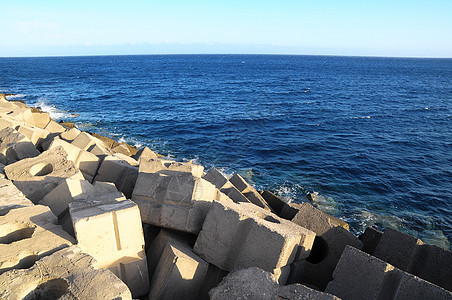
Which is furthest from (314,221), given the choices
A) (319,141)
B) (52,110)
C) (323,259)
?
(52,110)

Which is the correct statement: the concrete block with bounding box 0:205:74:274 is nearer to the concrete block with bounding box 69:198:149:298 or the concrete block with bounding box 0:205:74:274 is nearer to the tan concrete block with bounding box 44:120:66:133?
the concrete block with bounding box 69:198:149:298

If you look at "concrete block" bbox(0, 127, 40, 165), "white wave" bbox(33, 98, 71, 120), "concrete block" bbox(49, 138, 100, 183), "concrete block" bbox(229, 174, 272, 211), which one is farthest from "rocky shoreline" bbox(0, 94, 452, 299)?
"white wave" bbox(33, 98, 71, 120)

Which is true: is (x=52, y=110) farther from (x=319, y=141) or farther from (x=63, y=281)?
(x=63, y=281)

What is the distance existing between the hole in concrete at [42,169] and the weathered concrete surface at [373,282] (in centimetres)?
581

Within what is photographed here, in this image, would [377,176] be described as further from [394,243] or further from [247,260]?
[247,260]

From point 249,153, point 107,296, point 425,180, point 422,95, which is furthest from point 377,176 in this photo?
point 422,95

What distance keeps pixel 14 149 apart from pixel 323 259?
24.4 ft

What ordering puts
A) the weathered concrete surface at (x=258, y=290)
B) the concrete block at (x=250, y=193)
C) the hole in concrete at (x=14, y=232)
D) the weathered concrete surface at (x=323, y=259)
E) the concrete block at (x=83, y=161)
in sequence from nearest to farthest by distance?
1. the weathered concrete surface at (x=258, y=290)
2. the hole in concrete at (x=14, y=232)
3. the weathered concrete surface at (x=323, y=259)
4. the concrete block at (x=83, y=161)
5. the concrete block at (x=250, y=193)

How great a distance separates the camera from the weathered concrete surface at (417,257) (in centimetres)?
467

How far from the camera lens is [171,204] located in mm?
5105

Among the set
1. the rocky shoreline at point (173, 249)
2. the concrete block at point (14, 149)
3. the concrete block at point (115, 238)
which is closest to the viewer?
the rocky shoreline at point (173, 249)

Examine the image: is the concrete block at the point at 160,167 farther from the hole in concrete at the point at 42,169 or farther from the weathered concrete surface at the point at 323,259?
the weathered concrete surface at the point at 323,259

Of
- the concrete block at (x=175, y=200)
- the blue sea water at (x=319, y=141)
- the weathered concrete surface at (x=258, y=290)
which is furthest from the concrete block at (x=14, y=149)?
the blue sea water at (x=319, y=141)

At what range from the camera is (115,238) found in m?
4.16
